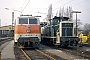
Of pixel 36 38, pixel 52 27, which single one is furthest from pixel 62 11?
pixel 36 38

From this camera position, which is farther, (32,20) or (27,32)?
(32,20)

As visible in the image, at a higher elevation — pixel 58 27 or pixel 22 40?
pixel 58 27

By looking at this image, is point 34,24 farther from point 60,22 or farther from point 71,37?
point 71,37

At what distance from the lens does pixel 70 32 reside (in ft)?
63.2

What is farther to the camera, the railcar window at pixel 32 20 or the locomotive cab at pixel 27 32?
the railcar window at pixel 32 20

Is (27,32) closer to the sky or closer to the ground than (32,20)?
closer to the ground

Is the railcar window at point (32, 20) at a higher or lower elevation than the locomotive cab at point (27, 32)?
higher

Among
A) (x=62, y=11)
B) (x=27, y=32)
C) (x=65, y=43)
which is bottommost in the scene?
(x=65, y=43)

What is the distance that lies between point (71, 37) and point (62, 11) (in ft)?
155

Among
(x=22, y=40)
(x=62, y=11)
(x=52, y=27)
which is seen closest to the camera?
(x=22, y=40)

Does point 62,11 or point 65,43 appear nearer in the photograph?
point 65,43

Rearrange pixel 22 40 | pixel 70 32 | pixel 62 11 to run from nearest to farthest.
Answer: pixel 22 40, pixel 70 32, pixel 62 11

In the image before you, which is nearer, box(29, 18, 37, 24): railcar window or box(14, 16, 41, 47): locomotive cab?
box(14, 16, 41, 47): locomotive cab

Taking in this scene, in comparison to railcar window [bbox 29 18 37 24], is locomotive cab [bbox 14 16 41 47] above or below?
below
